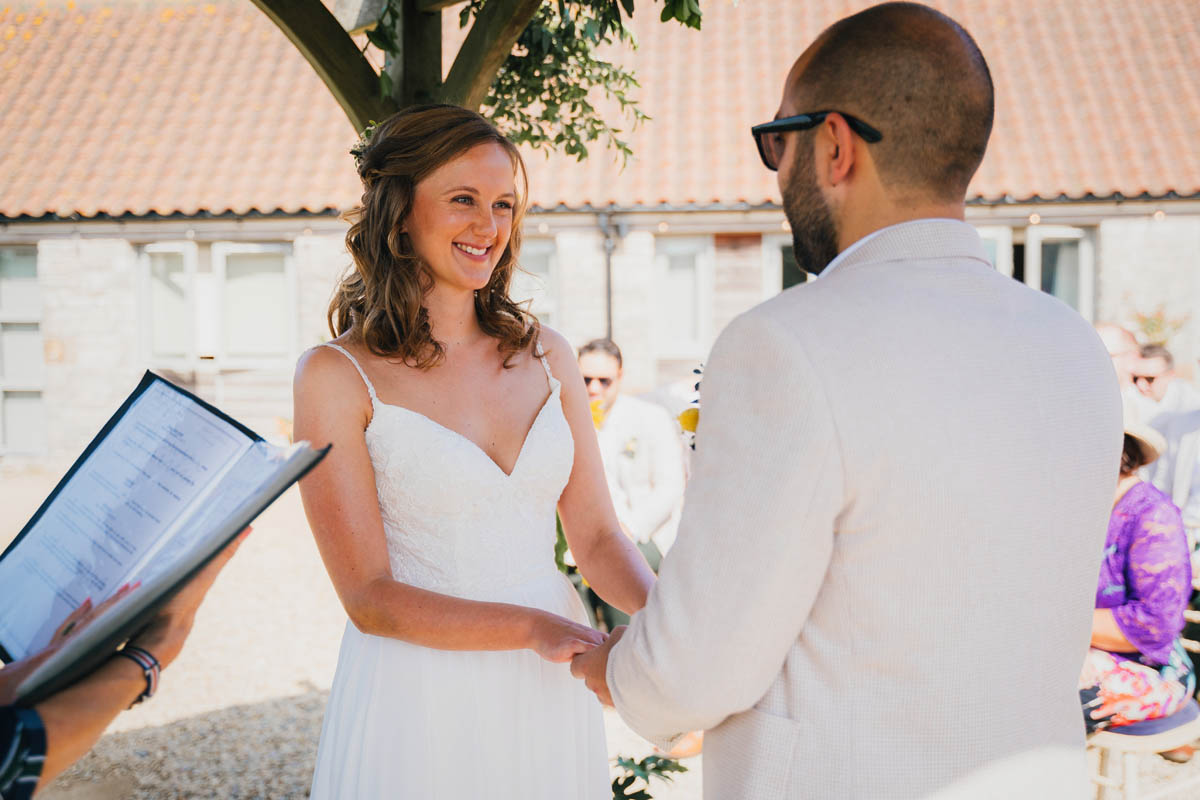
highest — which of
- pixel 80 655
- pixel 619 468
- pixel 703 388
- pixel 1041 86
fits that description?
pixel 1041 86

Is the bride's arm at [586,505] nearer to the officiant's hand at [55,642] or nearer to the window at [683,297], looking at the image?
the officiant's hand at [55,642]

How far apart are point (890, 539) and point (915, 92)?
25.9 inches

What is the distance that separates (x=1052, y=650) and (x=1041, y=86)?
1391 cm

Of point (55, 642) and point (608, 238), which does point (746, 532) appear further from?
point (608, 238)

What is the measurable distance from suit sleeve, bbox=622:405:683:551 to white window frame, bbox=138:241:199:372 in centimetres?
955

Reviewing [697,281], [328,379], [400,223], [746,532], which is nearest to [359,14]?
[400,223]

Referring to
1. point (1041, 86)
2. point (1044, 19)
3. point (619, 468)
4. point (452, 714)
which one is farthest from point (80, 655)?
point (1044, 19)

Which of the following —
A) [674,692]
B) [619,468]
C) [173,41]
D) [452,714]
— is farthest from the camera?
[173,41]

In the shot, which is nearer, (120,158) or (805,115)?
(805,115)

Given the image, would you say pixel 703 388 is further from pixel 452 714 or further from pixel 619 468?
pixel 619 468

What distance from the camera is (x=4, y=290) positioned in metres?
13.8

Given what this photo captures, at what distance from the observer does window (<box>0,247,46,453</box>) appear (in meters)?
13.8

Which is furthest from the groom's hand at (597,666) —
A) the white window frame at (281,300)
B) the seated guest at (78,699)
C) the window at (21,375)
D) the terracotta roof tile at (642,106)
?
the window at (21,375)

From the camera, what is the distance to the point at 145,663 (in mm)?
1299
